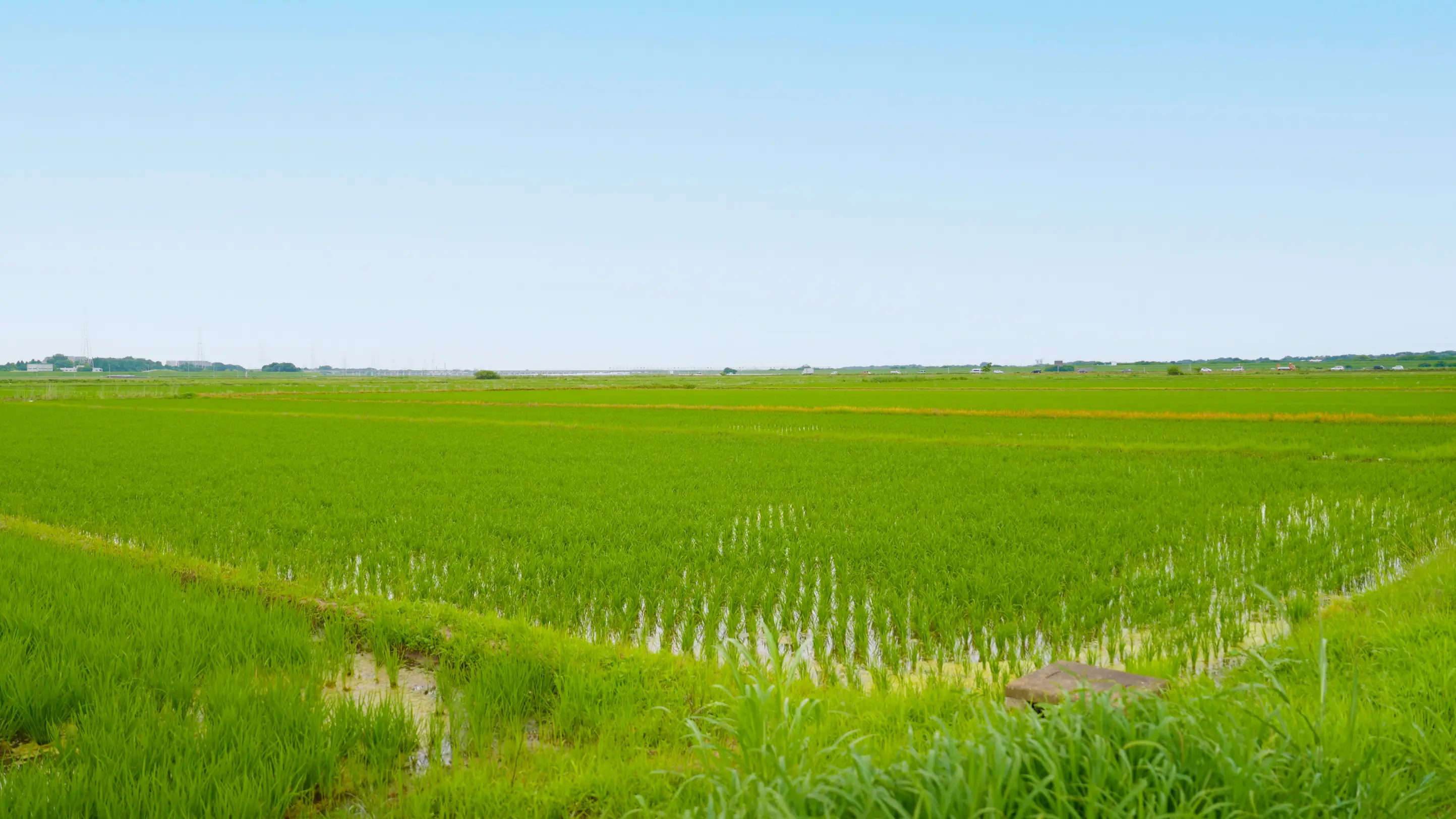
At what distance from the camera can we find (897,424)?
987 inches

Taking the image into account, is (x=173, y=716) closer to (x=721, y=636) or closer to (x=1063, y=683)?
(x=721, y=636)

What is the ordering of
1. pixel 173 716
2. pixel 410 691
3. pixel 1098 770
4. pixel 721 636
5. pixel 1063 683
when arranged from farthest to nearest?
1. pixel 721 636
2. pixel 410 691
3. pixel 173 716
4. pixel 1063 683
5. pixel 1098 770

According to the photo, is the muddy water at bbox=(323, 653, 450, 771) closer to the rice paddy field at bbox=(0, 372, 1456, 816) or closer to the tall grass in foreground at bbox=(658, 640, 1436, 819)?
the rice paddy field at bbox=(0, 372, 1456, 816)

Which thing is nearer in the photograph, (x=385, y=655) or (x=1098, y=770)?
(x=1098, y=770)

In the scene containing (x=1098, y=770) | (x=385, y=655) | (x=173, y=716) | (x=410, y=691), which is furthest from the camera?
(x=385, y=655)

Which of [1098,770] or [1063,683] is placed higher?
[1098,770]

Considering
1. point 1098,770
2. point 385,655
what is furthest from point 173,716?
point 1098,770

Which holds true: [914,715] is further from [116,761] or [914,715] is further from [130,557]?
[130,557]

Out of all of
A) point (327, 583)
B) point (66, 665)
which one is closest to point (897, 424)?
point (327, 583)

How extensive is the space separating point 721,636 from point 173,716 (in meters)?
3.19

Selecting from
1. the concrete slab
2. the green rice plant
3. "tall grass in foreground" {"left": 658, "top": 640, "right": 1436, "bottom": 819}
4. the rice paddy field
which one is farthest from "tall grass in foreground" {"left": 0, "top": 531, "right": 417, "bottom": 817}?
the concrete slab

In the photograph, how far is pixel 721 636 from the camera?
5.46 metres

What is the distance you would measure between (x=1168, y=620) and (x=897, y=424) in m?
19.6

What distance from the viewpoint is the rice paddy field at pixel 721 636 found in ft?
8.06
